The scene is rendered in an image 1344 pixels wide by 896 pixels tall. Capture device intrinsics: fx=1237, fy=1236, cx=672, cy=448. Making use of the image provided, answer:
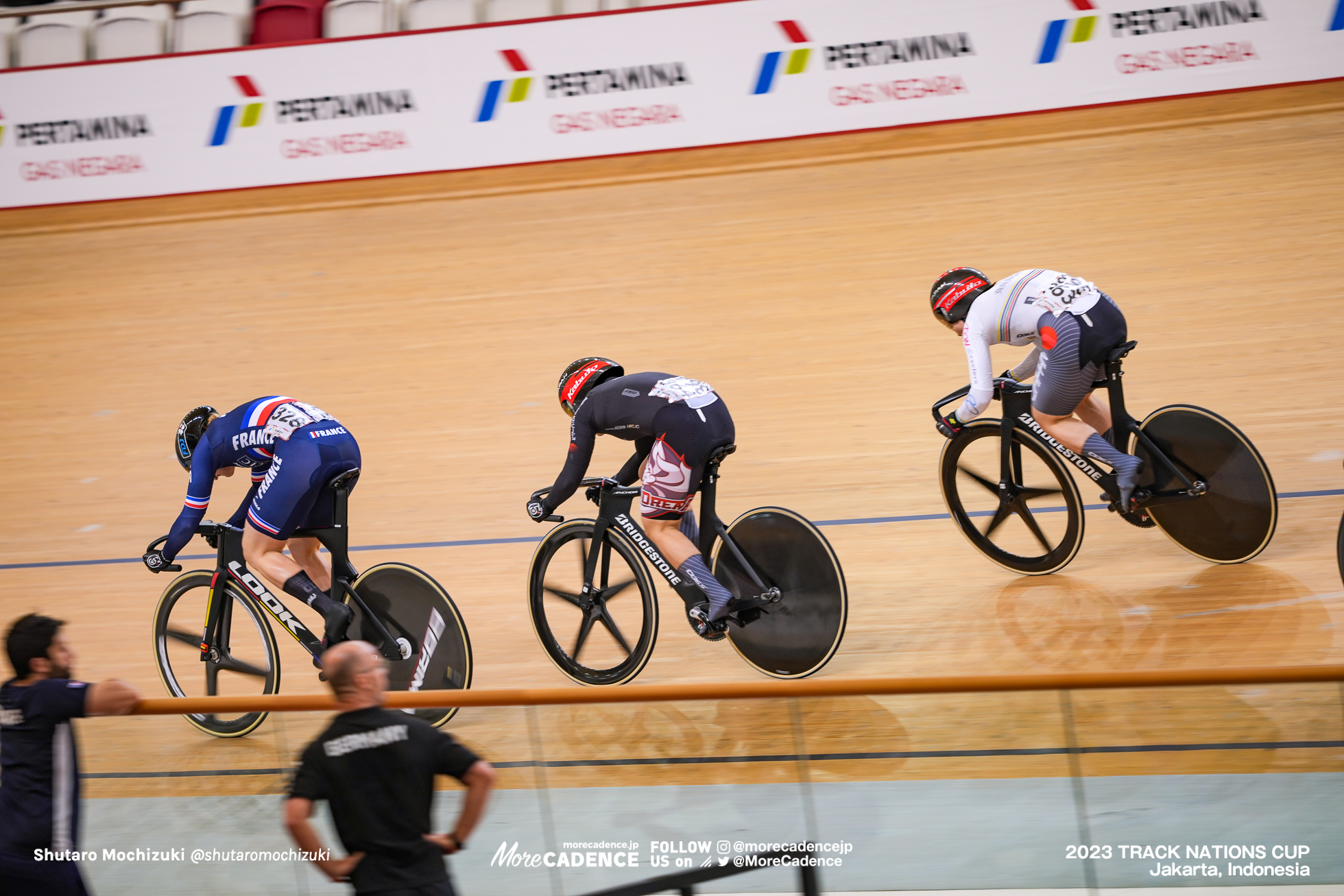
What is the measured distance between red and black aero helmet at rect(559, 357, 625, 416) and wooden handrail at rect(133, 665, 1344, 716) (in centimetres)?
164

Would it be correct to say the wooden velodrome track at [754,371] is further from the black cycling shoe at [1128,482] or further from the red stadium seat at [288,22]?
the red stadium seat at [288,22]

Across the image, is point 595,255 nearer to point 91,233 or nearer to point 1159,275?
point 1159,275

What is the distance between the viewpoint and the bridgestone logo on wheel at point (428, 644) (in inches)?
181

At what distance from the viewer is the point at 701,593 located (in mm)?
4453

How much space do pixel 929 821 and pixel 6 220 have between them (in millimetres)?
11664

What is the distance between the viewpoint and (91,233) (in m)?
11.4

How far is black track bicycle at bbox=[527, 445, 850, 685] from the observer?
14.5 ft

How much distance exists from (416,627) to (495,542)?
1.63 metres

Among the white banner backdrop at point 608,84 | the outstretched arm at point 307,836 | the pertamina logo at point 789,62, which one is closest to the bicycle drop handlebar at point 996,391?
the outstretched arm at point 307,836

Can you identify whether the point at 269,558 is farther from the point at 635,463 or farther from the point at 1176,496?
the point at 1176,496

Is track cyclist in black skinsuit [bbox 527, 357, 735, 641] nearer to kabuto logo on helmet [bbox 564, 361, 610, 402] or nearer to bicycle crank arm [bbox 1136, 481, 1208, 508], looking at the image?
kabuto logo on helmet [bbox 564, 361, 610, 402]

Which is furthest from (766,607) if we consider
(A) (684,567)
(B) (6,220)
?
(B) (6,220)

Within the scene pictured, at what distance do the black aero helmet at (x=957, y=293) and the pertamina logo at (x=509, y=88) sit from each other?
6740 mm

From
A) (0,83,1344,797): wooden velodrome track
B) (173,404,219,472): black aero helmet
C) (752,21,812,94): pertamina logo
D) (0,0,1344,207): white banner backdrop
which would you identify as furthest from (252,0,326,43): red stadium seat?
(173,404,219,472): black aero helmet
